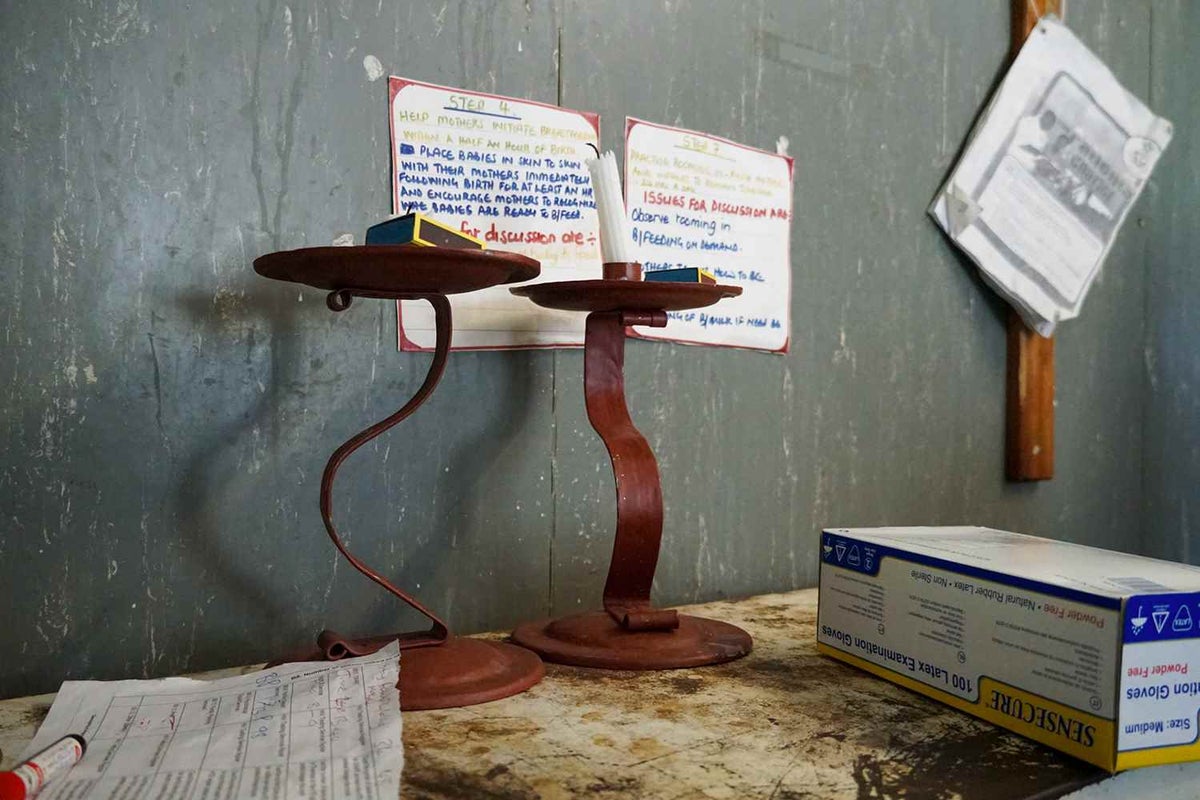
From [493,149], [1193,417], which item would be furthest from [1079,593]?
[1193,417]

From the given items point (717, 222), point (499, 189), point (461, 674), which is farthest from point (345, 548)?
point (717, 222)

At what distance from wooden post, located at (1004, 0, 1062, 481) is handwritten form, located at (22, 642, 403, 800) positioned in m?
1.24

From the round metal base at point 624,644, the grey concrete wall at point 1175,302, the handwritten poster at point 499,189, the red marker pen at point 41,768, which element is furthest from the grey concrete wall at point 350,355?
the grey concrete wall at point 1175,302

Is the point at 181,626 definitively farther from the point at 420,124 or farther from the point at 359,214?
Result: the point at 420,124

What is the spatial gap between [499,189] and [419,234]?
0.35m

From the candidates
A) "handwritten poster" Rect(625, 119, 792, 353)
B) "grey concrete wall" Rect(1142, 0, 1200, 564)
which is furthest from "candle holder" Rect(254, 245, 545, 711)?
"grey concrete wall" Rect(1142, 0, 1200, 564)

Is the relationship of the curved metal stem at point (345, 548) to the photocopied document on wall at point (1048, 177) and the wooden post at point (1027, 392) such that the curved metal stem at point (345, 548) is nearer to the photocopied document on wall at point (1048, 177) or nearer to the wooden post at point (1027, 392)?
the photocopied document on wall at point (1048, 177)

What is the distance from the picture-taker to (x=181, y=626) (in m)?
0.93

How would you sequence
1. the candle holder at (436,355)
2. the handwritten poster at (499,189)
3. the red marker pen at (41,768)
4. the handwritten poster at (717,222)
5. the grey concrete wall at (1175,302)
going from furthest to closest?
the grey concrete wall at (1175,302)
the handwritten poster at (717,222)
the handwritten poster at (499,189)
the candle holder at (436,355)
the red marker pen at (41,768)

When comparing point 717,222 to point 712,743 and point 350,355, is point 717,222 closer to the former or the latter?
point 350,355

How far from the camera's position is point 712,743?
0.73 m

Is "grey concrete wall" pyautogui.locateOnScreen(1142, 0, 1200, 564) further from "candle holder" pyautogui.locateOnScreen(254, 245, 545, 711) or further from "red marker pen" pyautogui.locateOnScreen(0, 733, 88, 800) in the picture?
"red marker pen" pyautogui.locateOnScreen(0, 733, 88, 800)

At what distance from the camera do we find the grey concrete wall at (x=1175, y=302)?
6.23 ft

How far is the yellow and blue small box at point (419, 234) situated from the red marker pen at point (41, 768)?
432 mm
